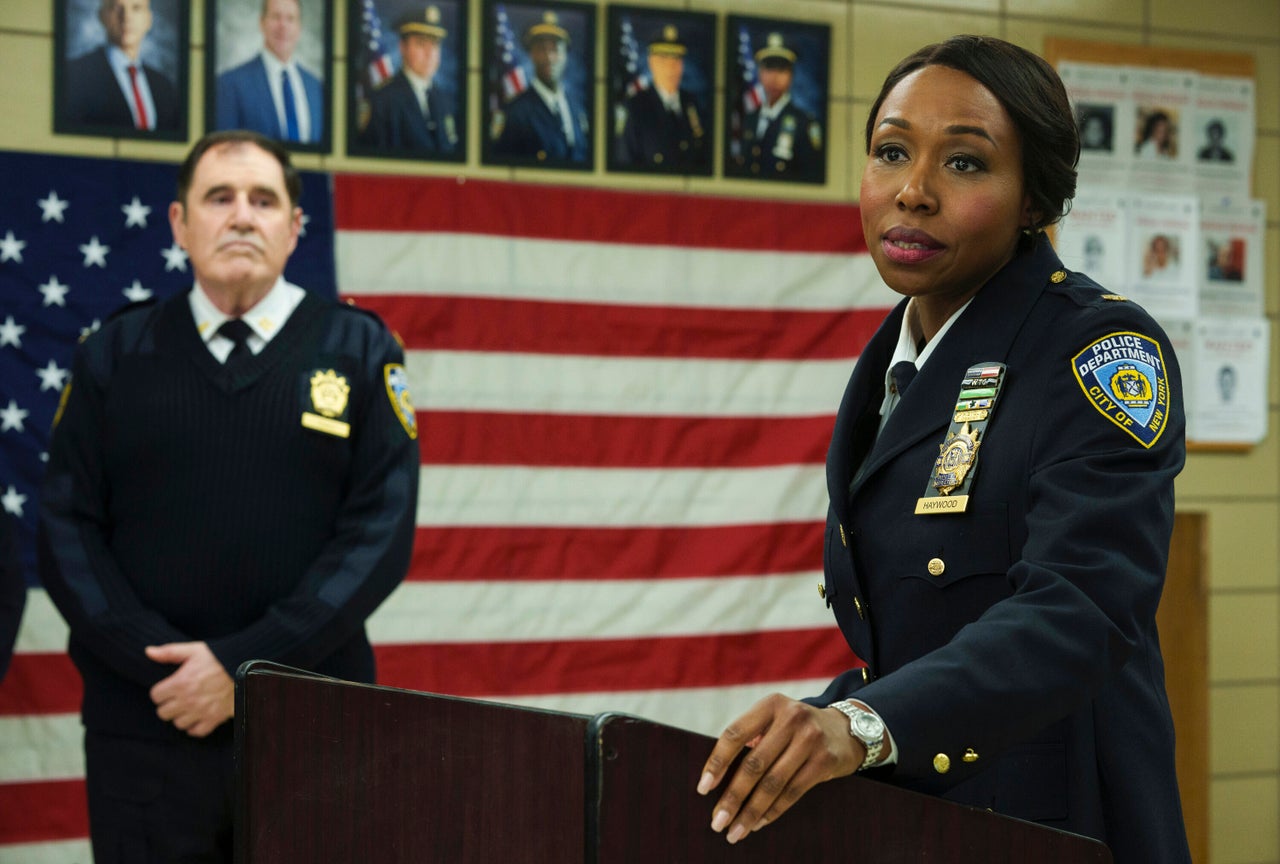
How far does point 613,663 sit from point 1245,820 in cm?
202

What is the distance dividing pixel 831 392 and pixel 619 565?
29.5 inches

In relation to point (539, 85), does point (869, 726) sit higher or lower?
lower

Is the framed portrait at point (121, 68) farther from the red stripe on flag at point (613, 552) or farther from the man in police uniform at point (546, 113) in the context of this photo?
the red stripe on flag at point (613, 552)

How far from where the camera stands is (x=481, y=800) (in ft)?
2.59

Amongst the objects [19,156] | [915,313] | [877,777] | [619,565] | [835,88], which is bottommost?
[619,565]

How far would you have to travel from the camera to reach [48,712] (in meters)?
3.03

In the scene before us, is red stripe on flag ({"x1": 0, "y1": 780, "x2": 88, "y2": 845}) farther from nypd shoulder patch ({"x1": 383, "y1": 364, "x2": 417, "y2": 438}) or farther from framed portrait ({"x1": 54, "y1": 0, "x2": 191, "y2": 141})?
framed portrait ({"x1": 54, "y1": 0, "x2": 191, "y2": 141})

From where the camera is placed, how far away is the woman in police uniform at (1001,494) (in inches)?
34.5

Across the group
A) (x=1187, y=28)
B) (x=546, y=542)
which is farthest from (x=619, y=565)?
(x=1187, y=28)

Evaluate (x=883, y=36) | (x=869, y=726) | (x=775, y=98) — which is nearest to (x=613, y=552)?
(x=775, y=98)

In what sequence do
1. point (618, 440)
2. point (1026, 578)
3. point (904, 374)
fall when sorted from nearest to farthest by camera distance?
point (1026, 578)
point (904, 374)
point (618, 440)

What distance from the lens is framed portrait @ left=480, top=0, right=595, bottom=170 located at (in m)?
3.42

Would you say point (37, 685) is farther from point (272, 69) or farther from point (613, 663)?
point (272, 69)

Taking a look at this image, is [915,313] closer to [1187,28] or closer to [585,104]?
[585,104]
